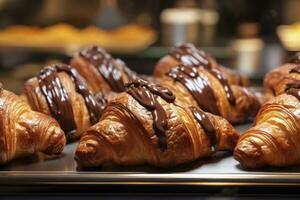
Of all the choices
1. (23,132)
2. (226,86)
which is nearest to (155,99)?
(23,132)

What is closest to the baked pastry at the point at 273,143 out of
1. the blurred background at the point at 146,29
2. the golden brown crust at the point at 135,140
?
the golden brown crust at the point at 135,140

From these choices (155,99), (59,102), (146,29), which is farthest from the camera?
(146,29)

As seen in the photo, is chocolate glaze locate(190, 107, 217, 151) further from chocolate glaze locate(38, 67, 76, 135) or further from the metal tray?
chocolate glaze locate(38, 67, 76, 135)

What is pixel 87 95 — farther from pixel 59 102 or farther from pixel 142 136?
pixel 142 136

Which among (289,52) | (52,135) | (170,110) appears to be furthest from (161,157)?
(289,52)

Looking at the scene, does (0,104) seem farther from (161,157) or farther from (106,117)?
(161,157)

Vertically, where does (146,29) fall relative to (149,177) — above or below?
below
